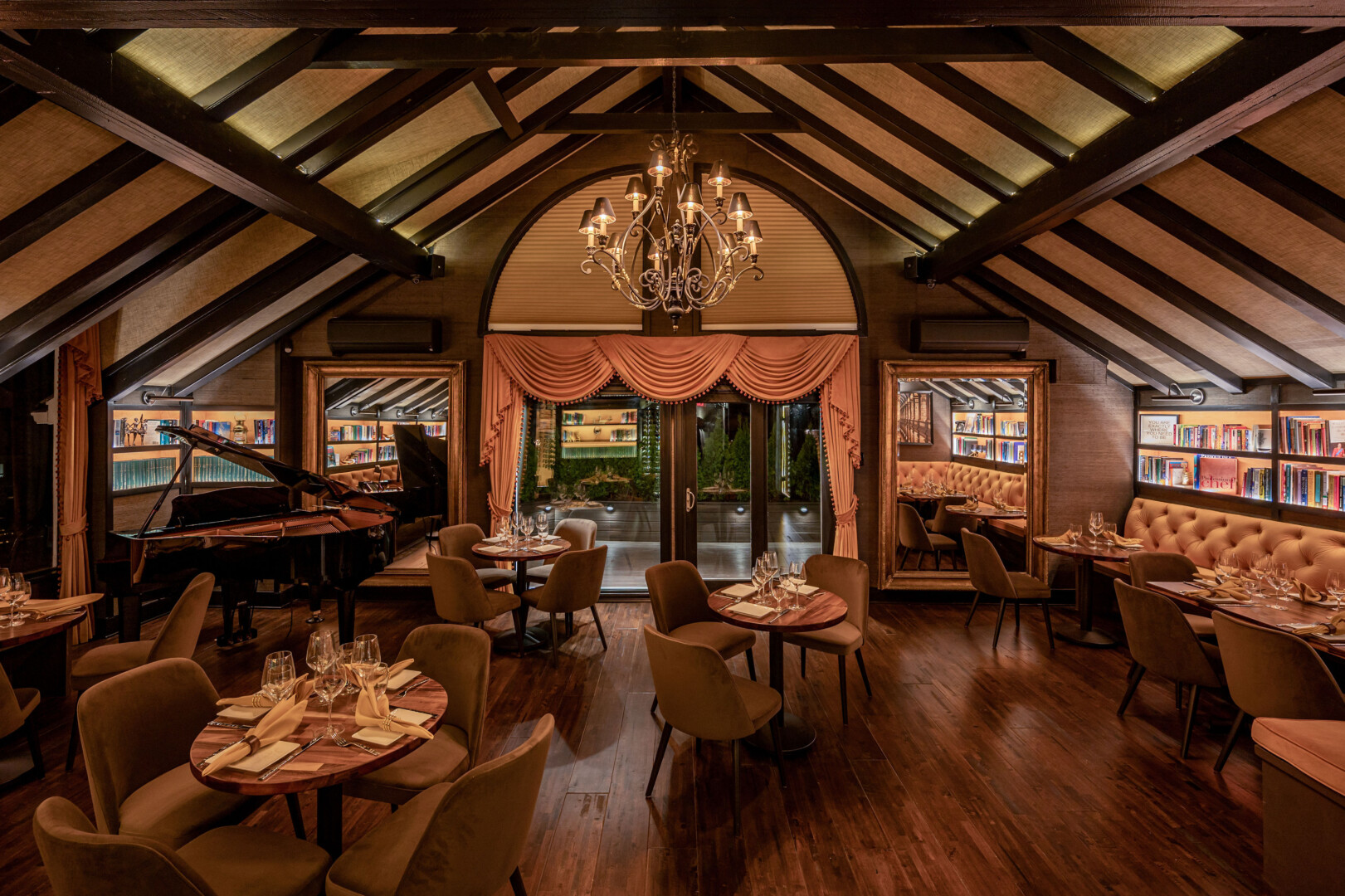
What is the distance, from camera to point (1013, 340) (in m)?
6.25

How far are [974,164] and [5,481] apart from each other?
7372 millimetres

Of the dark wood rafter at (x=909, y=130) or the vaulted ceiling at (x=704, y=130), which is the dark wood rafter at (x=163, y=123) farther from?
the dark wood rafter at (x=909, y=130)

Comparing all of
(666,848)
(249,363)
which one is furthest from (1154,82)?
(249,363)

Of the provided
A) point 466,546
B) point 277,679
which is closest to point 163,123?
point 277,679

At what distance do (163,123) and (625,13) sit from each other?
228 cm

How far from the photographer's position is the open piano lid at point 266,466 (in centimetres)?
470

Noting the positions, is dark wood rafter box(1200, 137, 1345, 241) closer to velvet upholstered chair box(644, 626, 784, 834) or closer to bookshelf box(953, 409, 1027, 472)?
velvet upholstered chair box(644, 626, 784, 834)

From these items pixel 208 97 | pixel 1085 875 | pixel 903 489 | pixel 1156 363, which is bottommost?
pixel 1085 875

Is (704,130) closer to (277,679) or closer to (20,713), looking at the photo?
(277,679)

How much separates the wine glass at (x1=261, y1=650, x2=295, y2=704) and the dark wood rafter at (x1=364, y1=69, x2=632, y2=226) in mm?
3987

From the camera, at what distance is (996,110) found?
3850 millimetres

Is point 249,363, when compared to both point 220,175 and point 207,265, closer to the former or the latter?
point 207,265

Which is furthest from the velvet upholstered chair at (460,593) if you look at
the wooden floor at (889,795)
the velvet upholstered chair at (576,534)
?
the velvet upholstered chair at (576,534)

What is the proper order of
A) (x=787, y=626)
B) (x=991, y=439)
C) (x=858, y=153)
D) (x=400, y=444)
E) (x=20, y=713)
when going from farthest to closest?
(x=991, y=439) → (x=400, y=444) → (x=858, y=153) → (x=787, y=626) → (x=20, y=713)
